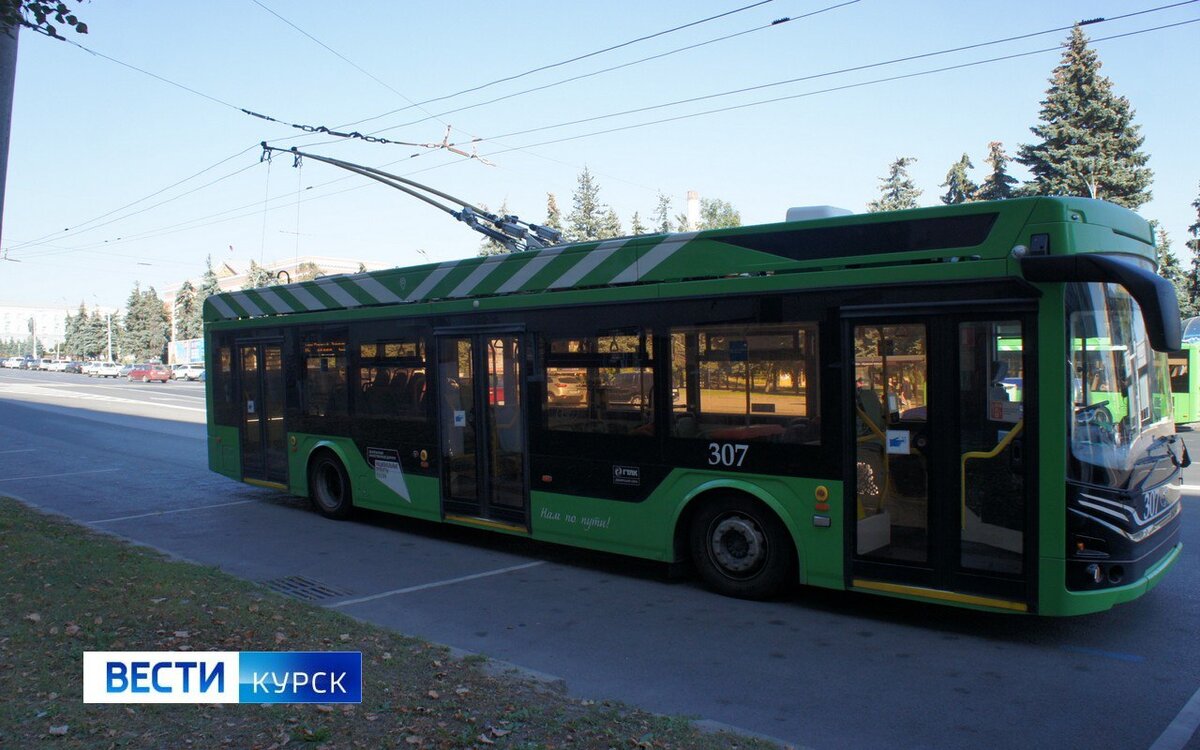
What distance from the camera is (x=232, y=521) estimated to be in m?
11.4

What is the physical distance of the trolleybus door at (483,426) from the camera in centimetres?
895

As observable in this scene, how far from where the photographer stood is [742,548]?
7.32m

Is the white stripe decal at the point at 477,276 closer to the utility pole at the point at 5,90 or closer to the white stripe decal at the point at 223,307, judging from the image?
the utility pole at the point at 5,90

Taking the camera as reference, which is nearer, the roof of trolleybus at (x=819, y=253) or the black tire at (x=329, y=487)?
the roof of trolleybus at (x=819, y=253)

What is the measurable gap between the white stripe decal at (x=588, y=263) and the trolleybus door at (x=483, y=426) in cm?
83

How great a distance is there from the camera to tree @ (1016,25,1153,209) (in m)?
33.7

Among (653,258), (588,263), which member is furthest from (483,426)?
(653,258)

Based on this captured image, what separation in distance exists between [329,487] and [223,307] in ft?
12.2

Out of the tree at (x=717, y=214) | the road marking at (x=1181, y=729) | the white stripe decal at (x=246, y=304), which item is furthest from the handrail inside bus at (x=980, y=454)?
the tree at (x=717, y=214)

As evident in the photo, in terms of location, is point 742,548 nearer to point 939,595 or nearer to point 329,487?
point 939,595

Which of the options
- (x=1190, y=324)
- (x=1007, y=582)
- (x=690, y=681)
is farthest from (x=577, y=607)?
(x=1190, y=324)

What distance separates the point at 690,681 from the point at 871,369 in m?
2.68

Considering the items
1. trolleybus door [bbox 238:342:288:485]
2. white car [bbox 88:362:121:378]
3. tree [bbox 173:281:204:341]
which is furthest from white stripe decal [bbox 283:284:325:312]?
tree [bbox 173:281:204:341]

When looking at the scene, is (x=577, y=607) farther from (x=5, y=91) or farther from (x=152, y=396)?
(x=152, y=396)
